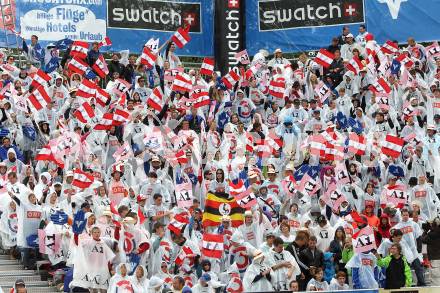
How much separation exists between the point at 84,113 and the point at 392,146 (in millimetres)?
7285

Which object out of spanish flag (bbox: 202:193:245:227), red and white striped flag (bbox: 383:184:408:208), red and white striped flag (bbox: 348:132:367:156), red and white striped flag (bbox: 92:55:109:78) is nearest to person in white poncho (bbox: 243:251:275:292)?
spanish flag (bbox: 202:193:245:227)

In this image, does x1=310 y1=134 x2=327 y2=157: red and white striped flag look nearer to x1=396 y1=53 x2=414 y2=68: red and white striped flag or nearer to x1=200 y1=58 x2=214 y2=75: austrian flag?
x1=200 y1=58 x2=214 y2=75: austrian flag

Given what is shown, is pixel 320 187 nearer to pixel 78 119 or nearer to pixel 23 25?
pixel 78 119

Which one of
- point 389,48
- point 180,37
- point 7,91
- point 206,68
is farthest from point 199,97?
point 389,48

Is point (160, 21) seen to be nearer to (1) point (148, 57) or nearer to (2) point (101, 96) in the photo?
(1) point (148, 57)

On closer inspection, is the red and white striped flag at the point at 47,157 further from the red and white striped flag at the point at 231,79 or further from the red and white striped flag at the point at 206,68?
the red and white striped flag at the point at 206,68

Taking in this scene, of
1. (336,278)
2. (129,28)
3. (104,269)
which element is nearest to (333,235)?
(336,278)

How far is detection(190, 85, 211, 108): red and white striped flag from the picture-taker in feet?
121

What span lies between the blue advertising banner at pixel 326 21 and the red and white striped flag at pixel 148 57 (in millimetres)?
5086

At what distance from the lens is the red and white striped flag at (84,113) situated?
3466 cm

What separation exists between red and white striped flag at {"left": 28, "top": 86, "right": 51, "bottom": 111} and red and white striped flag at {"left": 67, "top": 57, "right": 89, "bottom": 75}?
6.13 feet

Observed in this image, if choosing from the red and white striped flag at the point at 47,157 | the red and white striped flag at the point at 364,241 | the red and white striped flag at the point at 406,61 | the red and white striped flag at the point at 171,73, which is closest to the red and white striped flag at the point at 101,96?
the red and white striped flag at the point at 171,73

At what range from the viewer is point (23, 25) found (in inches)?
1574

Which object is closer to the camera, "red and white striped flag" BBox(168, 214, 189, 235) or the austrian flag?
"red and white striped flag" BBox(168, 214, 189, 235)
